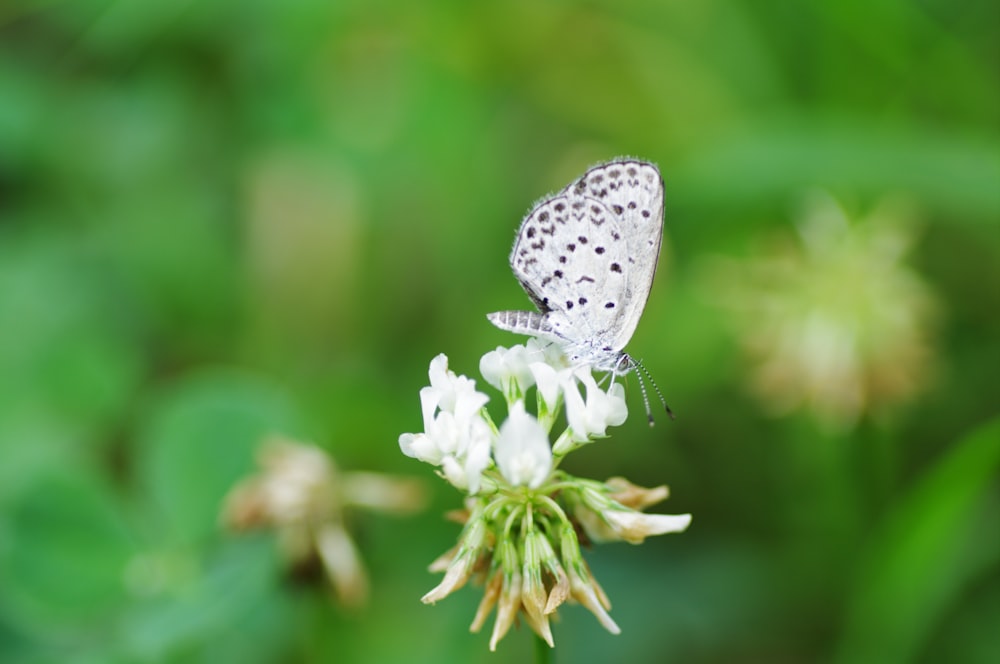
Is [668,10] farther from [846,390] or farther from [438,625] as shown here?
[438,625]

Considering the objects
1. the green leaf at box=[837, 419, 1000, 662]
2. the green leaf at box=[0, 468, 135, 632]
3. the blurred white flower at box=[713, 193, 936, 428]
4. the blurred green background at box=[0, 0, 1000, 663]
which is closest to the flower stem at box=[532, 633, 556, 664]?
the blurred green background at box=[0, 0, 1000, 663]

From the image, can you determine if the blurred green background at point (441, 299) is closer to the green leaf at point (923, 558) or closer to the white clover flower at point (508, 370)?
the green leaf at point (923, 558)

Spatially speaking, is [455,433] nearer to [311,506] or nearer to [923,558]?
[311,506]

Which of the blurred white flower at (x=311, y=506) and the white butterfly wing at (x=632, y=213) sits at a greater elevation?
the white butterfly wing at (x=632, y=213)

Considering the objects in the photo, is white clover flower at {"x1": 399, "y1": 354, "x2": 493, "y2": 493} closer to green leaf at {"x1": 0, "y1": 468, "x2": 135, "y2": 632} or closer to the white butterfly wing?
the white butterfly wing

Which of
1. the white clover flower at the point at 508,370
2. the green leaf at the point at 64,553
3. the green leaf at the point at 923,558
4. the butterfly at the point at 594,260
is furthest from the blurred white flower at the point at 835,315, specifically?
the green leaf at the point at 64,553

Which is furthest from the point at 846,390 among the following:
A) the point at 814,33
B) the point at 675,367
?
the point at 814,33
